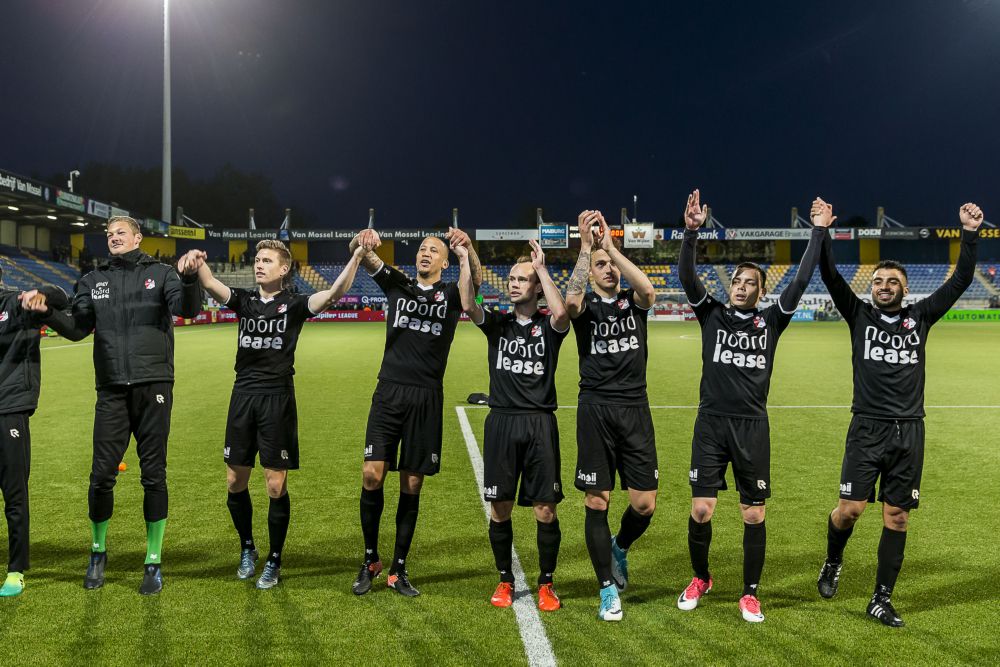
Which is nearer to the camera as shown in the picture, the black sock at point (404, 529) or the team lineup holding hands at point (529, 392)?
the team lineup holding hands at point (529, 392)

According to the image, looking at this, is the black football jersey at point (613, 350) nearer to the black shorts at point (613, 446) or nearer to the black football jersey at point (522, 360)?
the black shorts at point (613, 446)

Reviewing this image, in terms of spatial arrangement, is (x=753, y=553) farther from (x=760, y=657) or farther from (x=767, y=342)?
(x=767, y=342)

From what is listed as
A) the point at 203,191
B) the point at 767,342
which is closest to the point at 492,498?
the point at 767,342

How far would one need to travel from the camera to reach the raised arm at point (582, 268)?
14.8ft

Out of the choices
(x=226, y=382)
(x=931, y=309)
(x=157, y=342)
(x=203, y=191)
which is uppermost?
(x=203, y=191)

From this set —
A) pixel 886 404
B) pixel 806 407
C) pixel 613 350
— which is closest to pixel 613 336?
pixel 613 350

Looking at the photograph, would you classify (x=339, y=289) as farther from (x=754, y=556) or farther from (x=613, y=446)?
(x=754, y=556)

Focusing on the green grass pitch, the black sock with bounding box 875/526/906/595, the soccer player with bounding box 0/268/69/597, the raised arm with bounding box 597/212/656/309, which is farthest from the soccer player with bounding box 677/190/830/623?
the soccer player with bounding box 0/268/69/597

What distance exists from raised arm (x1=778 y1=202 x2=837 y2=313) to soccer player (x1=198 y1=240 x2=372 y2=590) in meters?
2.75

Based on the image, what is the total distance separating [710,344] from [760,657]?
1.93 metres

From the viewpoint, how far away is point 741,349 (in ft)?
15.4

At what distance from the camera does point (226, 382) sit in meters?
15.7

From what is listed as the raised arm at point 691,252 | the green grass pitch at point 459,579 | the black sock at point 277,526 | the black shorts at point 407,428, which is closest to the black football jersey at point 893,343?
the raised arm at point 691,252

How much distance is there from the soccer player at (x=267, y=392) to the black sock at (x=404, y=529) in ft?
2.59
